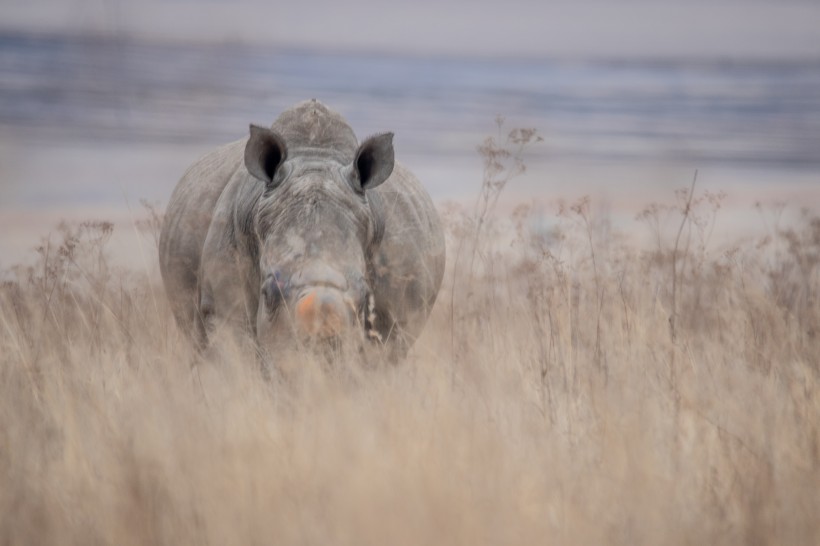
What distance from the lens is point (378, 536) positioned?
3.10 meters

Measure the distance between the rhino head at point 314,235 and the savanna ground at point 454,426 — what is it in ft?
0.82

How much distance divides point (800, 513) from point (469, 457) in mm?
1077

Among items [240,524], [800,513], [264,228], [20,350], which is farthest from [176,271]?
[800,513]

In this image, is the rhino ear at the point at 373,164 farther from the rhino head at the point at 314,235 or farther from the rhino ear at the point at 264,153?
the rhino ear at the point at 264,153

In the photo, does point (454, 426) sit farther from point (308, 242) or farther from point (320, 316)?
point (308, 242)

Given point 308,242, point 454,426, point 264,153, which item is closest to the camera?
point 454,426

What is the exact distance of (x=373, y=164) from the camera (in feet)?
18.8

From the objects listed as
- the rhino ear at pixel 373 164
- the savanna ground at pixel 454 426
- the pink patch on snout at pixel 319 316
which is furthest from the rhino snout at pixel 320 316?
the rhino ear at pixel 373 164

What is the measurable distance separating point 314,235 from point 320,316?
582mm

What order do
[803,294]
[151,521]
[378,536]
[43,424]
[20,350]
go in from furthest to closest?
[803,294] < [20,350] < [43,424] < [151,521] < [378,536]

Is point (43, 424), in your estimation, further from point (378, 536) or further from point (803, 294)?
point (803, 294)

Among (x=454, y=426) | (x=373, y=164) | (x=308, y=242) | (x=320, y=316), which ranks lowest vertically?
(x=454, y=426)

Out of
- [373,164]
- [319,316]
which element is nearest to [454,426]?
[319,316]

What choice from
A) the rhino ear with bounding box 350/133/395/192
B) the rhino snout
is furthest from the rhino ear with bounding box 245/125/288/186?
the rhino snout
